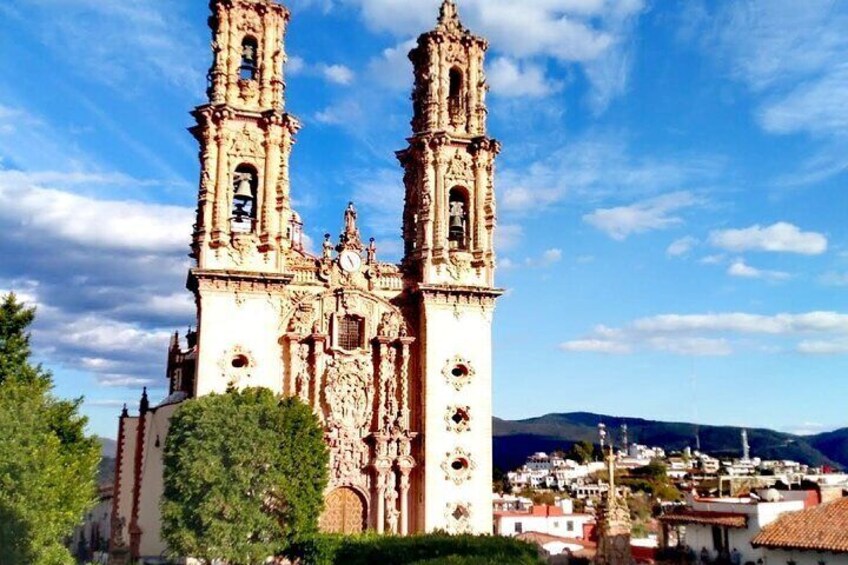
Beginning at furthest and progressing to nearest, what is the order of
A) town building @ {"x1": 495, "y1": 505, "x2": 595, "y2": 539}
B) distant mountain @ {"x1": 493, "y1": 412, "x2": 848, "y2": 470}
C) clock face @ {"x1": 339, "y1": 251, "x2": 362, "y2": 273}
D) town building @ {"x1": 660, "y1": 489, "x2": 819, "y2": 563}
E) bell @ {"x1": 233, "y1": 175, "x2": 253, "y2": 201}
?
distant mountain @ {"x1": 493, "y1": 412, "x2": 848, "y2": 470}
town building @ {"x1": 495, "y1": 505, "x2": 595, "y2": 539}
clock face @ {"x1": 339, "y1": 251, "x2": 362, "y2": 273}
bell @ {"x1": 233, "y1": 175, "x2": 253, "y2": 201}
town building @ {"x1": 660, "y1": 489, "x2": 819, "y2": 563}

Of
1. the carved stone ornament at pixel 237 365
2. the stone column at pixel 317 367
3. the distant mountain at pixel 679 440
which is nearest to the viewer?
the carved stone ornament at pixel 237 365

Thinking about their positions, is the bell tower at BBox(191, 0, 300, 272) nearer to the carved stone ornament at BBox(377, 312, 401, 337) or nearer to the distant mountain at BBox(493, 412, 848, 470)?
the carved stone ornament at BBox(377, 312, 401, 337)

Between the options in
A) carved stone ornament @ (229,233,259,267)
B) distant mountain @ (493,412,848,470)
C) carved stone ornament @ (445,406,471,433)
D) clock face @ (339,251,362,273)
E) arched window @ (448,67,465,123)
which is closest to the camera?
carved stone ornament @ (229,233,259,267)

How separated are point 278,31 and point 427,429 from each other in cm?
1424

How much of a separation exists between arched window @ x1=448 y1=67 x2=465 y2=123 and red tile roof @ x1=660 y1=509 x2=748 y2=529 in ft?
51.7

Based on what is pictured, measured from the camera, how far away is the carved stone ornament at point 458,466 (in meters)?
29.4

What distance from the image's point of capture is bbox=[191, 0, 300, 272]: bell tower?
29.0 m

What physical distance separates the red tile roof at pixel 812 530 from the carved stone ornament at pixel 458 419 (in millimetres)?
9233

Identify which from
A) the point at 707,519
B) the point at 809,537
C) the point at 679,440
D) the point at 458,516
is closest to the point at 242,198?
the point at 458,516

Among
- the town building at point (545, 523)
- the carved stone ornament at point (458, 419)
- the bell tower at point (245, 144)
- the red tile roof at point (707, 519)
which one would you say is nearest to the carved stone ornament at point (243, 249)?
the bell tower at point (245, 144)

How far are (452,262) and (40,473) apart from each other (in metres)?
15.1

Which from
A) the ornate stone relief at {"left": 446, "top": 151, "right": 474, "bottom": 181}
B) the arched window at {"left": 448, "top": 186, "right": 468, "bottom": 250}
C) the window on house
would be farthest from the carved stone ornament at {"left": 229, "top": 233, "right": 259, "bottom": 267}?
the ornate stone relief at {"left": 446, "top": 151, "right": 474, "bottom": 181}

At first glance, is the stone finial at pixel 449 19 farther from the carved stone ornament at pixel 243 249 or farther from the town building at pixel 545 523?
the town building at pixel 545 523

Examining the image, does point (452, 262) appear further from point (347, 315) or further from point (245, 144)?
point (245, 144)
